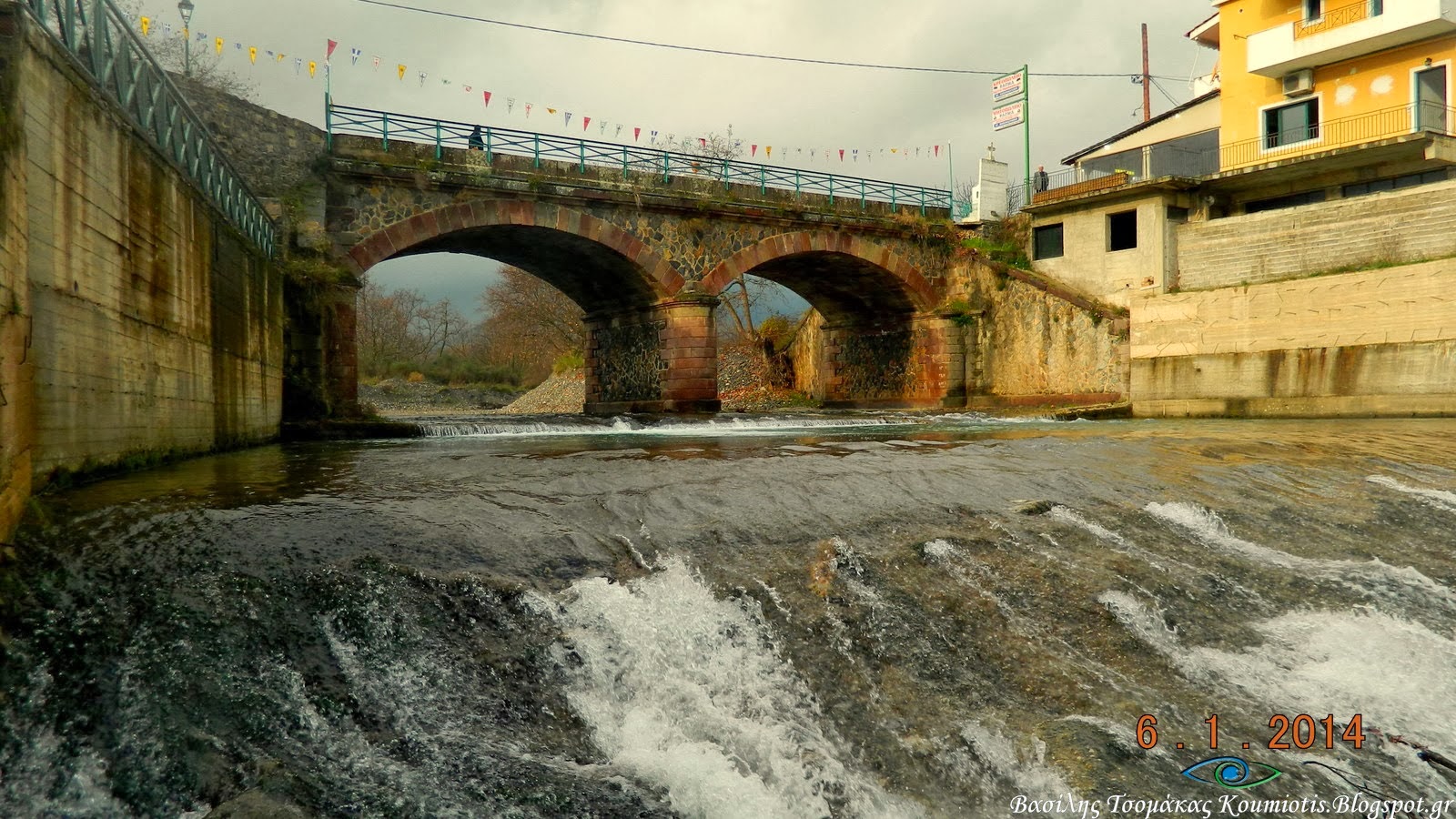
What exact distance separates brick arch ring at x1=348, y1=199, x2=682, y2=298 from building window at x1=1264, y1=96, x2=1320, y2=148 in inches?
764

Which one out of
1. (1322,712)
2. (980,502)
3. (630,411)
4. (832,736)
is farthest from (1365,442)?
(630,411)

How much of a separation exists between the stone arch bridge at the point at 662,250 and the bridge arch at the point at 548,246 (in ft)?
0.13

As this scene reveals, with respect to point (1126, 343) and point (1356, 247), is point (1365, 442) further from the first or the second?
point (1126, 343)

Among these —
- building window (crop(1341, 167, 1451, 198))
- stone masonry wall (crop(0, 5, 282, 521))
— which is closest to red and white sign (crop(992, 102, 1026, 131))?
building window (crop(1341, 167, 1451, 198))

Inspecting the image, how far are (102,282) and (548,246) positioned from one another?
15980 mm

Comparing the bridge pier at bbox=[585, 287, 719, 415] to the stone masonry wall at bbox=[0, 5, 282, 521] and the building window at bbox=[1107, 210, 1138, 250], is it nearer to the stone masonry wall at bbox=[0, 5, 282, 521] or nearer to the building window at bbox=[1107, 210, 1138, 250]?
the building window at bbox=[1107, 210, 1138, 250]

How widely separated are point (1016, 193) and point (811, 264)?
8.34 meters

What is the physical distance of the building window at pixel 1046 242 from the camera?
27078 mm

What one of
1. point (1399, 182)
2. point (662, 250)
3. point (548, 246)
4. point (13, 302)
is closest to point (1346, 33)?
point (1399, 182)

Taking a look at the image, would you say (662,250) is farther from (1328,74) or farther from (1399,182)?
(1328,74)

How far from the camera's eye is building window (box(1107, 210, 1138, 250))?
25.3 meters

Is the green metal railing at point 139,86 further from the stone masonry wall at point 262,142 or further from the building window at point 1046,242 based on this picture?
the building window at point 1046,242

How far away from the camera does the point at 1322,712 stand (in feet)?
14.2

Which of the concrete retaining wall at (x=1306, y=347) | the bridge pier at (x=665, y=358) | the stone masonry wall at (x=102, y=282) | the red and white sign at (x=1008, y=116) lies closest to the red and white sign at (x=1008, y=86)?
the red and white sign at (x=1008, y=116)
